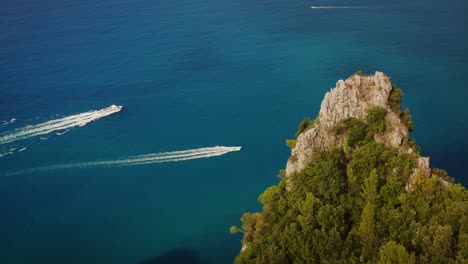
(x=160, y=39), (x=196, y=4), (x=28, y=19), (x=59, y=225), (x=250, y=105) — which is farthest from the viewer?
(x=196, y=4)

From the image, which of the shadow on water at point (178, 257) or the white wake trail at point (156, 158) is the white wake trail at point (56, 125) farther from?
the shadow on water at point (178, 257)

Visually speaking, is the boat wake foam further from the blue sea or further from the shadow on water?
the shadow on water

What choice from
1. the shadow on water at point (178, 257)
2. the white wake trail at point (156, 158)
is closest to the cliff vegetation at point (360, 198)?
the shadow on water at point (178, 257)

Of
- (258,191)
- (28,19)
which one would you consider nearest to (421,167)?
(258,191)

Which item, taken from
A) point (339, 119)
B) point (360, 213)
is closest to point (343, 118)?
point (339, 119)

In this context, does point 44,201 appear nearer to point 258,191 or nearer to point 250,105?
point 258,191
